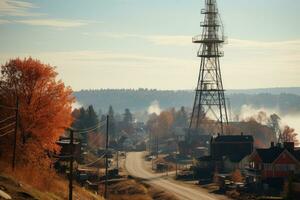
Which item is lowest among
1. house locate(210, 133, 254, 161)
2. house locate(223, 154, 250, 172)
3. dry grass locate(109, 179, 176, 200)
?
dry grass locate(109, 179, 176, 200)

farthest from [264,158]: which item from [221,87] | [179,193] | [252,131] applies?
[252,131]

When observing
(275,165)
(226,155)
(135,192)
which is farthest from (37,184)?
(226,155)

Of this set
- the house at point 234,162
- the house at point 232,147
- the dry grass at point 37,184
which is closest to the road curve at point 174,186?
the house at point 232,147

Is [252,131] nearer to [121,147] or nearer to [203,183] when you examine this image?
[121,147]

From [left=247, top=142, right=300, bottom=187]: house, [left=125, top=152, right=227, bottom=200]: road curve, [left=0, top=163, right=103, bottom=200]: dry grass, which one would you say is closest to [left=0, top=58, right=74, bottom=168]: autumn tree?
[left=0, top=163, right=103, bottom=200]: dry grass

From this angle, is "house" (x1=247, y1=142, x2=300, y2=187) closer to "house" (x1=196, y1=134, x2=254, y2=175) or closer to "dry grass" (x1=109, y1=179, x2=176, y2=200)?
"dry grass" (x1=109, y1=179, x2=176, y2=200)

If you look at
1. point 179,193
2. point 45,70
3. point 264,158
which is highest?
point 45,70

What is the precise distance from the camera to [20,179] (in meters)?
40.5

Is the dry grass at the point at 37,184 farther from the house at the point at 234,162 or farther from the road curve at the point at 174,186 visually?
the house at the point at 234,162

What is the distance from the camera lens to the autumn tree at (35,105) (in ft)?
160

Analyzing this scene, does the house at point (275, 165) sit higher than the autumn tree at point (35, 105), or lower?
lower

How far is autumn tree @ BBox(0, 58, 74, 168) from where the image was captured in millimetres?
48781

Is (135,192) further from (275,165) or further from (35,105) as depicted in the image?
(35,105)

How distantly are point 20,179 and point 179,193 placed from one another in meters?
33.4
